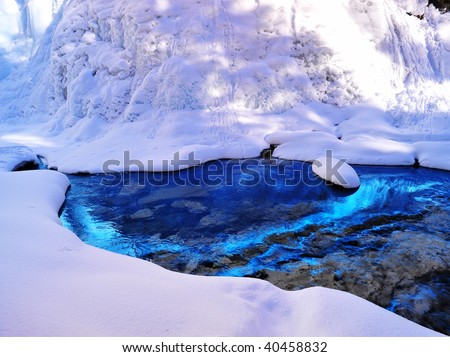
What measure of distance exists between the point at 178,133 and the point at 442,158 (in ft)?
21.4

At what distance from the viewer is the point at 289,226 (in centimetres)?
445

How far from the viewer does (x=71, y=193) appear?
246 inches

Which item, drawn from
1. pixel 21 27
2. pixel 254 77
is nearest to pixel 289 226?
pixel 254 77

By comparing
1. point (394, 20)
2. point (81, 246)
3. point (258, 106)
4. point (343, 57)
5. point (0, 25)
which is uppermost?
point (0, 25)

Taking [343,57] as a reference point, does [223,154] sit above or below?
below

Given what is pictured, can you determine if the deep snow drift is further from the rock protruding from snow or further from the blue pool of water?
the blue pool of water

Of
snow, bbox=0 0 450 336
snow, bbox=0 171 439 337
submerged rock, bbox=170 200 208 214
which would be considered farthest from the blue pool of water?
snow, bbox=0 171 439 337

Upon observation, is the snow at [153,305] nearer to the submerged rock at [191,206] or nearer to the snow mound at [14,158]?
the submerged rock at [191,206]

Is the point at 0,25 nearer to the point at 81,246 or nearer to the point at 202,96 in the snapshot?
the point at 202,96

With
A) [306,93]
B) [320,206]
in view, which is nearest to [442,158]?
[320,206]

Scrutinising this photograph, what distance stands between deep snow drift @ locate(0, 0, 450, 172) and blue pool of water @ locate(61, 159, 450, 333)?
252 centimetres

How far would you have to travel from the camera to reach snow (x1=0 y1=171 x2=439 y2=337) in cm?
159

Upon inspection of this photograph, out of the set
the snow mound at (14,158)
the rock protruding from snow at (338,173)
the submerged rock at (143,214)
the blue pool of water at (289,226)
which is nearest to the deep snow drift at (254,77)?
the snow mound at (14,158)

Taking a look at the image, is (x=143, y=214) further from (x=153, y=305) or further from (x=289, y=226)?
(x=153, y=305)
